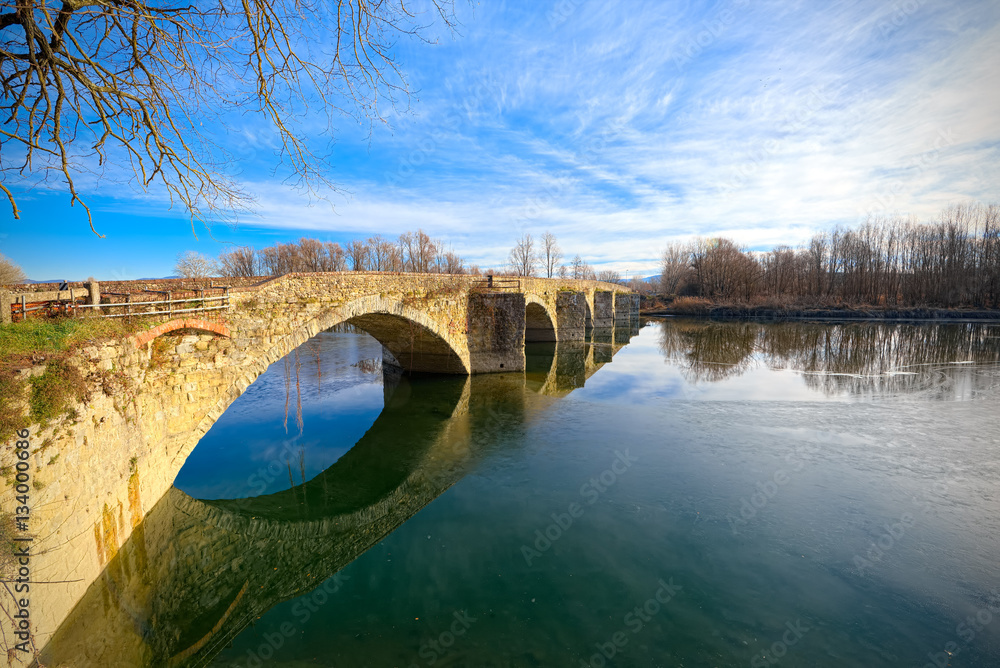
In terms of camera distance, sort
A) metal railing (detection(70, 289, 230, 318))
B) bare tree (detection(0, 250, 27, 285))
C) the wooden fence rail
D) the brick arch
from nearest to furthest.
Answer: the wooden fence rail
metal railing (detection(70, 289, 230, 318))
the brick arch
bare tree (detection(0, 250, 27, 285))

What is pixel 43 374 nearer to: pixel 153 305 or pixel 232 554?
pixel 153 305

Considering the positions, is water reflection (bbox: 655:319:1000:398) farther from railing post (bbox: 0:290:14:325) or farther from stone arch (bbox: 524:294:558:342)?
railing post (bbox: 0:290:14:325)

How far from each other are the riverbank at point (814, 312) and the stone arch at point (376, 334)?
137ft

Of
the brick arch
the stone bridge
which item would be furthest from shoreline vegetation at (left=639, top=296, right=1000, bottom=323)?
the brick arch

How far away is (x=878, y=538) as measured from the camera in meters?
6.81

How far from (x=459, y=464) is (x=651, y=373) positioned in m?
12.3

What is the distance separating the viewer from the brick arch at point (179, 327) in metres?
6.83

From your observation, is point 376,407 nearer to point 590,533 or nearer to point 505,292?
point 505,292

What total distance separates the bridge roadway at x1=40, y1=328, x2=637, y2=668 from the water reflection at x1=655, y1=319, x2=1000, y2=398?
12.0 m

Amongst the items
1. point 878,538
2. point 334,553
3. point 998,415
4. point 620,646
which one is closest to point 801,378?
point 998,415

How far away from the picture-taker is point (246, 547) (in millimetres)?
7355

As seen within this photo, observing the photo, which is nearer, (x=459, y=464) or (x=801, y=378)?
(x=459, y=464)

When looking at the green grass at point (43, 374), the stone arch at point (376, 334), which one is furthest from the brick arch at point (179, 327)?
the stone arch at point (376, 334)

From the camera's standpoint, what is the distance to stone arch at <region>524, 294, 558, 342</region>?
26.5 meters
